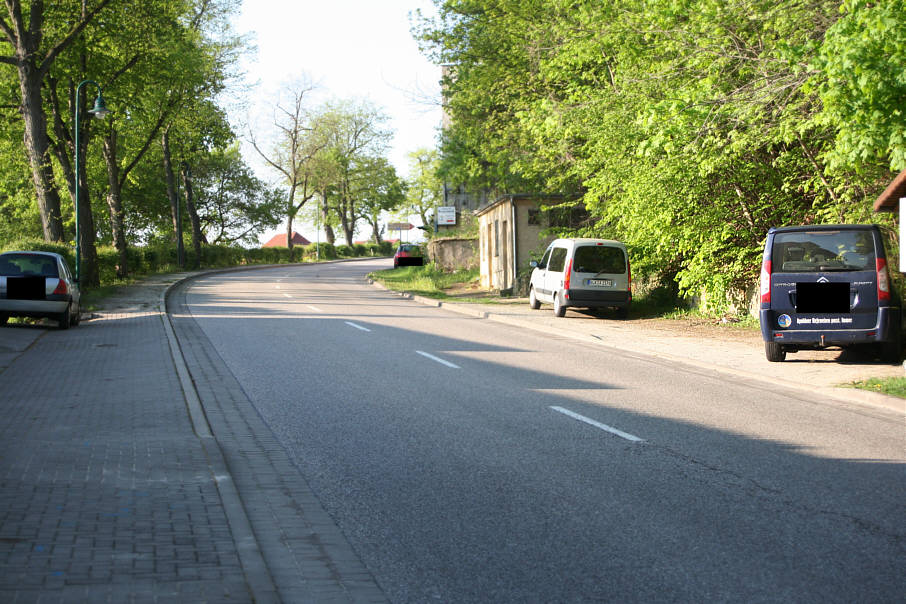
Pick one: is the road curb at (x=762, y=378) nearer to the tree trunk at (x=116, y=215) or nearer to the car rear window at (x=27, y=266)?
the car rear window at (x=27, y=266)

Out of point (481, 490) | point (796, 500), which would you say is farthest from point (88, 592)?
point (796, 500)

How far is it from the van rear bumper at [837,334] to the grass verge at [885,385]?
4.37ft

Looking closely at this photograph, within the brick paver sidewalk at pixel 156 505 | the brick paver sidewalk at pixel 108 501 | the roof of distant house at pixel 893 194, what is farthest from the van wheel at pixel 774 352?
the brick paver sidewalk at pixel 108 501

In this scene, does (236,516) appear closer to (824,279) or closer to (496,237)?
(824,279)

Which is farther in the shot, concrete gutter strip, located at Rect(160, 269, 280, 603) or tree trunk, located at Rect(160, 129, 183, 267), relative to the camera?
tree trunk, located at Rect(160, 129, 183, 267)

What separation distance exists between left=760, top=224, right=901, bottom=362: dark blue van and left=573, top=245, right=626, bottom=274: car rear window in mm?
9062

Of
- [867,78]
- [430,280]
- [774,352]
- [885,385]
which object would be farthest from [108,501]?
[430,280]

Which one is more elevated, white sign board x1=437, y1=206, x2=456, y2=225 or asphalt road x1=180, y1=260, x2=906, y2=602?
white sign board x1=437, y1=206, x2=456, y2=225

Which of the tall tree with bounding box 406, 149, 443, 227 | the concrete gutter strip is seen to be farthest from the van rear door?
the tall tree with bounding box 406, 149, 443, 227

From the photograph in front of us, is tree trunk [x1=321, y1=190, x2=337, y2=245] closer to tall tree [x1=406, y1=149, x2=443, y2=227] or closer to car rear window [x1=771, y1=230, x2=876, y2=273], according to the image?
tall tree [x1=406, y1=149, x2=443, y2=227]

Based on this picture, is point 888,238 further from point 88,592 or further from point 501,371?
point 88,592

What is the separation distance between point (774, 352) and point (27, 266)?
560 inches

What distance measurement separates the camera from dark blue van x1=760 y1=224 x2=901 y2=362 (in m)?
11.1

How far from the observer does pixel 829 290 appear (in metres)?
11.3
